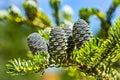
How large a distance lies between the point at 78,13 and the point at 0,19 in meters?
0.28

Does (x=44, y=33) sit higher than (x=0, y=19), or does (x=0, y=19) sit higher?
(x=0, y=19)

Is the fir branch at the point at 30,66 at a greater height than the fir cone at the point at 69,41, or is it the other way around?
the fir cone at the point at 69,41

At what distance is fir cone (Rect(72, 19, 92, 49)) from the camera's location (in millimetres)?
606

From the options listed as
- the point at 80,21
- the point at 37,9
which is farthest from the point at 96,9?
the point at 80,21

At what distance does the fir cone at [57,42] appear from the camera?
60cm

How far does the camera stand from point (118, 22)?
56 cm

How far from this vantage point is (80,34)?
0.60 metres

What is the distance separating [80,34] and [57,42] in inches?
1.5

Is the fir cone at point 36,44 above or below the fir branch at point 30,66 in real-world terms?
above

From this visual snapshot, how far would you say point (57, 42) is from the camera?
0.60 metres

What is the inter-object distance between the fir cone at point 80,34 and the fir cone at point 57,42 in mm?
19

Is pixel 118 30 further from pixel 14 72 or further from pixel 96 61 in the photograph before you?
pixel 14 72

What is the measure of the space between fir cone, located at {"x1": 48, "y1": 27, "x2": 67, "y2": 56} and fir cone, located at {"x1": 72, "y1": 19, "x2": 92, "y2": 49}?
0.02 meters

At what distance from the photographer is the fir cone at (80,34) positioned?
23.9 inches
